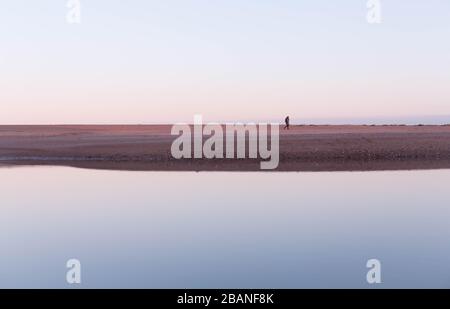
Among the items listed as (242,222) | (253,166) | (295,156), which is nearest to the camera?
(242,222)

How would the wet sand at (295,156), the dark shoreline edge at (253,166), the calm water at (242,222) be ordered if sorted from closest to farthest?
1. the calm water at (242,222)
2. the dark shoreline edge at (253,166)
3. the wet sand at (295,156)

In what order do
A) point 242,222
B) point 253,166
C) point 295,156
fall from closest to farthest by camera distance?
point 242,222
point 253,166
point 295,156

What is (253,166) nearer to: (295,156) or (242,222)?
(295,156)

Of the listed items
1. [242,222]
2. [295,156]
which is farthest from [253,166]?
[242,222]

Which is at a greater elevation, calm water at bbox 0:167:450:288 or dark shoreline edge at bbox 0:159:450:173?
dark shoreline edge at bbox 0:159:450:173

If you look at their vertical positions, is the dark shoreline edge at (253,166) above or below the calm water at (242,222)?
above

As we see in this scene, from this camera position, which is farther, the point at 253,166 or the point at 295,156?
the point at 295,156

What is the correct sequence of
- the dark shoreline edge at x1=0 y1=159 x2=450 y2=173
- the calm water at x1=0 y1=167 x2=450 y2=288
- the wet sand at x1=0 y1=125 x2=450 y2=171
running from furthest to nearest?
the wet sand at x1=0 y1=125 x2=450 y2=171 → the dark shoreline edge at x1=0 y1=159 x2=450 y2=173 → the calm water at x1=0 y1=167 x2=450 y2=288

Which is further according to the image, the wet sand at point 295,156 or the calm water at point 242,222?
the wet sand at point 295,156

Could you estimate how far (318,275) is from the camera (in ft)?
32.0

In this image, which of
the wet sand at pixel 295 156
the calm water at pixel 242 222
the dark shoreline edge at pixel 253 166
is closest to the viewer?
the calm water at pixel 242 222

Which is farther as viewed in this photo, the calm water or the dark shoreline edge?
the dark shoreline edge
